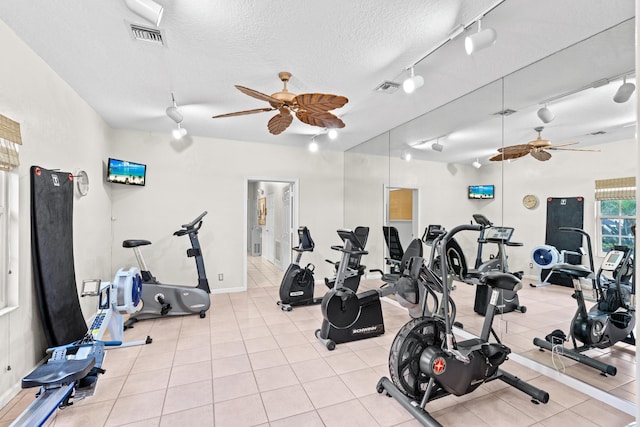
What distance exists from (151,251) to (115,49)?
335 centimetres

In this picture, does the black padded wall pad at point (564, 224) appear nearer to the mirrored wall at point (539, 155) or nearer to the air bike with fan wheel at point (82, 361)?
the mirrored wall at point (539, 155)

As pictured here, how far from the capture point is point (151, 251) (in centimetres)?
497

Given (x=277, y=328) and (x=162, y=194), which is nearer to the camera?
(x=277, y=328)

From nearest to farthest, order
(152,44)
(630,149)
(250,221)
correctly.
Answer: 1. (630,149)
2. (152,44)
3. (250,221)

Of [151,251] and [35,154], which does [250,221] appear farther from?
[35,154]

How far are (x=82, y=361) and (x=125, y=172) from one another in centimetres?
337

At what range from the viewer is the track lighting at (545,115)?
2867 millimetres

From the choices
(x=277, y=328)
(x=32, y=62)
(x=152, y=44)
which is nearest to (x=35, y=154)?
(x=32, y=62)

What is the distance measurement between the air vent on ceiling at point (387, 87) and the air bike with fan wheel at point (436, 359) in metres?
1.87

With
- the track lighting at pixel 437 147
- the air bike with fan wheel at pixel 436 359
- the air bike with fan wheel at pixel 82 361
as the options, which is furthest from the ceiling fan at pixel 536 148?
the air bike with fan wheel at pixel 82 361

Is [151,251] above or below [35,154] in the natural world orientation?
below

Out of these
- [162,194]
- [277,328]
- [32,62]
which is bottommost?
[277,328]

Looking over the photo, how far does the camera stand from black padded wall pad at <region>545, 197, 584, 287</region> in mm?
2654

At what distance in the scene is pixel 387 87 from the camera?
3248mm
